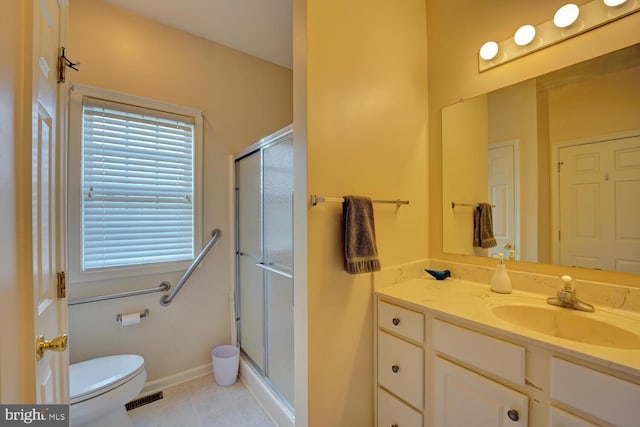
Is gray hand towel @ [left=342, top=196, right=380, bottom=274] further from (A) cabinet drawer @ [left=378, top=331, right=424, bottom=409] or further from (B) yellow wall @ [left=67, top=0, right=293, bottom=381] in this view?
(B) yellow wall @ [left=67, top=0, right=293, bottom=381]

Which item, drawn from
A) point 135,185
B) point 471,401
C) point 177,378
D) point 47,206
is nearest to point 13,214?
point 47,206

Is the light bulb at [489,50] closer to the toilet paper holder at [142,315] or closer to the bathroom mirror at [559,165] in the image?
the bathroom mirror at [559,165]

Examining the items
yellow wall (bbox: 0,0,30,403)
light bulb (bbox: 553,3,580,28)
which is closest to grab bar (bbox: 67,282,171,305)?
yellow wall (bbox: 0,0,30,403)

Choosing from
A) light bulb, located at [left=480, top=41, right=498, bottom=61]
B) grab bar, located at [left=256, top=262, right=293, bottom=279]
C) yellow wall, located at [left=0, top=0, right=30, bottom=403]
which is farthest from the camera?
grab bar, located at [left=256, top=262, right=293, bottom=279]

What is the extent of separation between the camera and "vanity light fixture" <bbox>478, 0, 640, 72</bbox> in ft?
3.56

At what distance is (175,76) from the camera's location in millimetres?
2033

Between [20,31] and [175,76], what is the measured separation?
5.19 feet

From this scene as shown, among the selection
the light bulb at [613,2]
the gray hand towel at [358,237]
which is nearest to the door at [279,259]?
the gray hand towel at [358,237]

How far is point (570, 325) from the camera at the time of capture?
1077mm

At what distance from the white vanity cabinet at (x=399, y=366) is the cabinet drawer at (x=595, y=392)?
47cm

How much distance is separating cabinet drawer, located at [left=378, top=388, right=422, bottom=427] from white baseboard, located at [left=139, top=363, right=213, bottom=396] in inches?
57.8

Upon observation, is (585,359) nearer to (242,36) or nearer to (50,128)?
(50,128)

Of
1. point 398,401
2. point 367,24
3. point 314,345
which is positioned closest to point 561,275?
point 398,401

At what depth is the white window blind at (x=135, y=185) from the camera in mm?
1721
